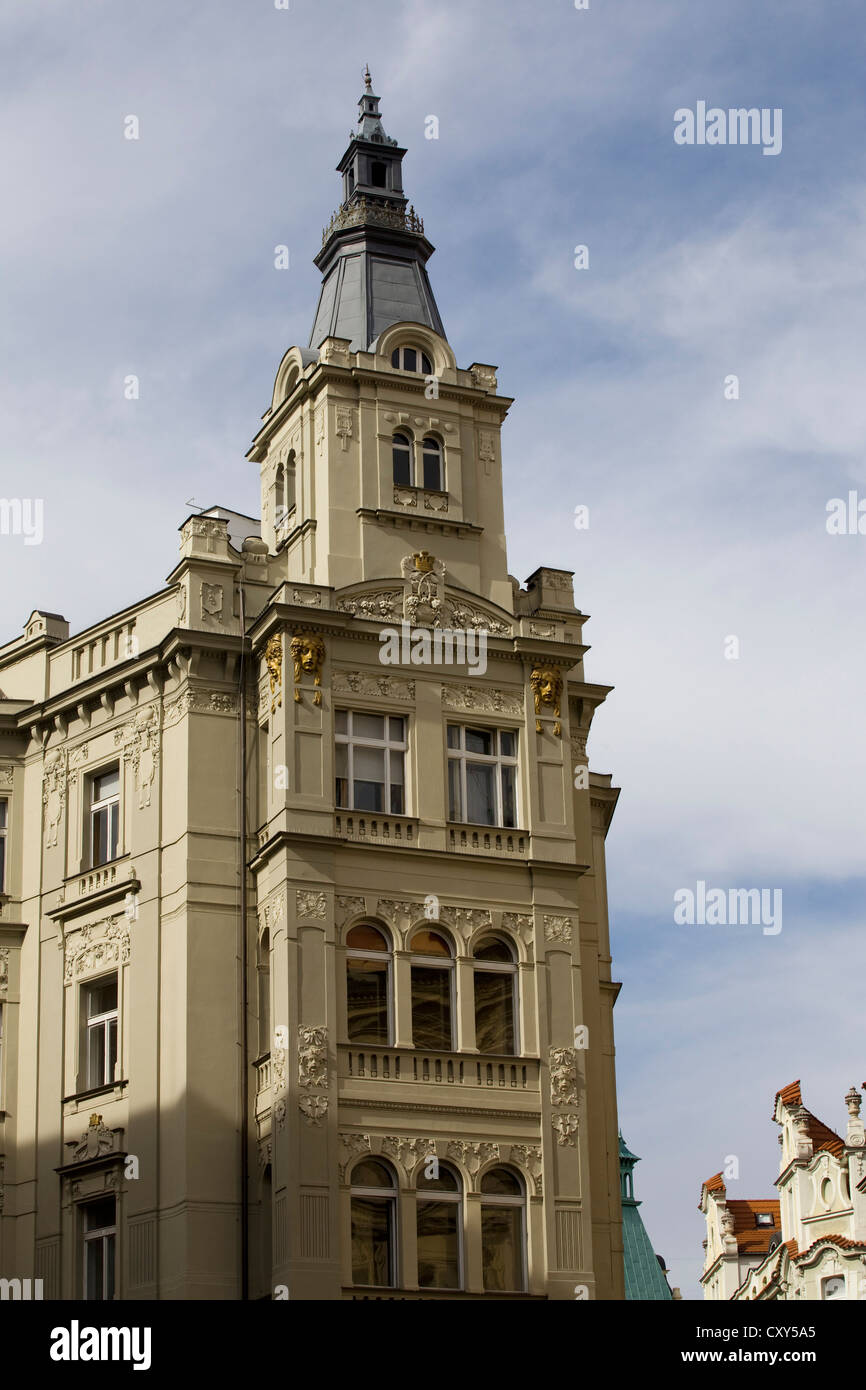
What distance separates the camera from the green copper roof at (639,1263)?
244 ft

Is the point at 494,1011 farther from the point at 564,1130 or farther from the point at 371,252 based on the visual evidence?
the point at 371,252

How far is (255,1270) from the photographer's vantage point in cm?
3731

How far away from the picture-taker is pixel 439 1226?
37906 millimetres

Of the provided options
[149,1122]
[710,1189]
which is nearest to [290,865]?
[149,1122]

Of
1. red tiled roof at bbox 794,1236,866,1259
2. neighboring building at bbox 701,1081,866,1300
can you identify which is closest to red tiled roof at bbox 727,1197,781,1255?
neighboring building at bbox 701,1081,866,1300

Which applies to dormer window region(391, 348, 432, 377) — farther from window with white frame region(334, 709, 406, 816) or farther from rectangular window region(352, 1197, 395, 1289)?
rectangular window region(352, 1197, 395, 1289)

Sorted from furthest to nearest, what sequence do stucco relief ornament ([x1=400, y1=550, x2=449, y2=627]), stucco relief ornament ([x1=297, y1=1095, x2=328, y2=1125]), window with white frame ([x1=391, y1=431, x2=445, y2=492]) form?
window with white frame ([x1=391, y1=431, x2=445, y2=492]) → stucco relief ornament ([x1=400, y1=550, x2=449, y2=627]) → stucco relief ornament ([x1=297, y1=1095, x2=328, y2=1125])

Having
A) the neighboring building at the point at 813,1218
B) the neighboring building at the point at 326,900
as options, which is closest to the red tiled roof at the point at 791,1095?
the neighboring building at the point at 813,1218

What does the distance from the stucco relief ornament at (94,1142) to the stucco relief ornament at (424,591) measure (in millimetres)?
11457

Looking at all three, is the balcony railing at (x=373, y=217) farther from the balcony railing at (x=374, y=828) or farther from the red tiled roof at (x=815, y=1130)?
the red tiled roof at (x=815, y=1130)

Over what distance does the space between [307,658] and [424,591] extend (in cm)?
342

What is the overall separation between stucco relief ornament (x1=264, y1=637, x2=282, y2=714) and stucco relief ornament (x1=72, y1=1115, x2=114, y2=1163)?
27.9ft

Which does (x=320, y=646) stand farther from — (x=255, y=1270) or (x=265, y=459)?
(x=255, y=1270)

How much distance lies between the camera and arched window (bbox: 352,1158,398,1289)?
37000 mm
